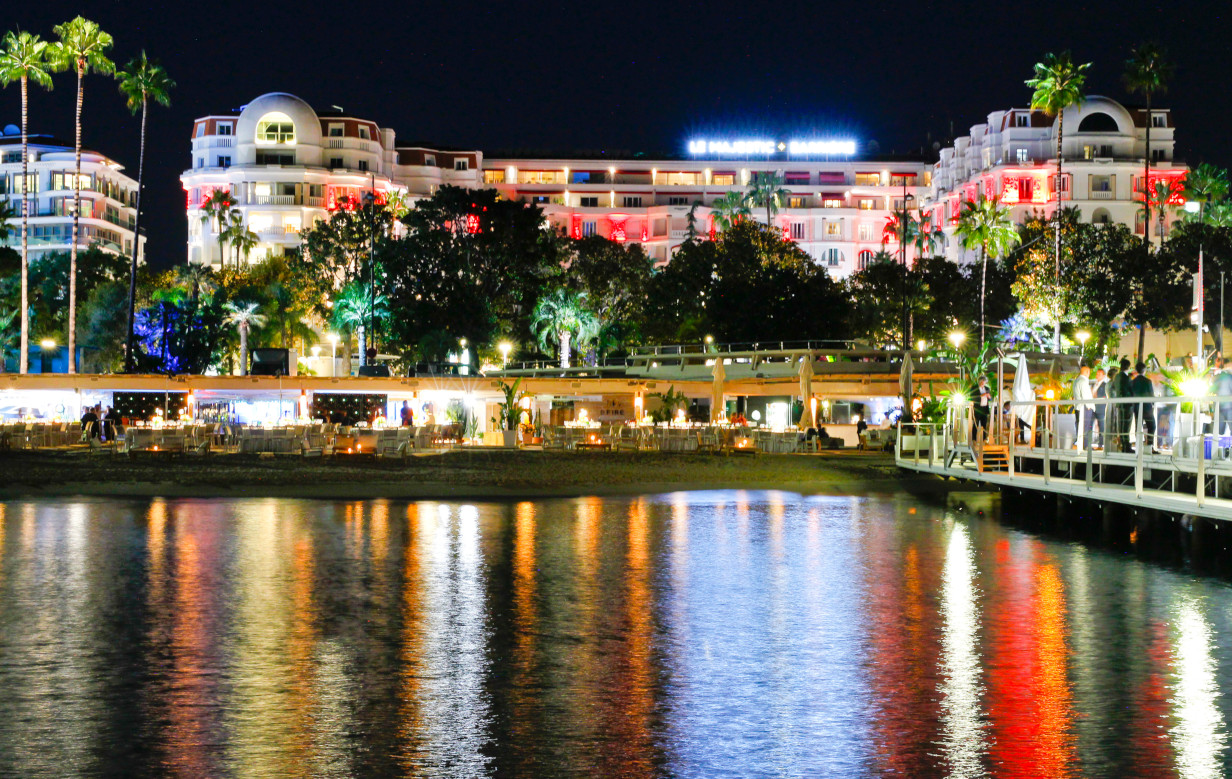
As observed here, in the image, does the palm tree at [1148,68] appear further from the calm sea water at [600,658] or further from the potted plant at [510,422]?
the calm sea water at [600,658]

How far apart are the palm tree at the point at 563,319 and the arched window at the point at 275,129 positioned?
42.6m

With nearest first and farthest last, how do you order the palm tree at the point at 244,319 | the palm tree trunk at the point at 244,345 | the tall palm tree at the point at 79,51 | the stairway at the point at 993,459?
the stairway at the point at 993,459, the tall palm tree at the point at 79,51, the palm tree trunk at the point at 244,345, the palm tree at the point at 244,319

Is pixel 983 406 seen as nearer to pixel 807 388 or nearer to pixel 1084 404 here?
pixel 1084 404

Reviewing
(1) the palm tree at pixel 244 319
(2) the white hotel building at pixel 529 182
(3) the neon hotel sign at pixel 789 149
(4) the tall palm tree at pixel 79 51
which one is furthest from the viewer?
(3) the neon hotel sign at pixel 789 149

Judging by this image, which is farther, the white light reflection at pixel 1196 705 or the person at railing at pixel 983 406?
the person at railing at pixel 983 406

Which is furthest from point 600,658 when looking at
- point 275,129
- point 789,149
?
point 789,149

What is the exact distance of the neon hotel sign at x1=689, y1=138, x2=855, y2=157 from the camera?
5049 inches

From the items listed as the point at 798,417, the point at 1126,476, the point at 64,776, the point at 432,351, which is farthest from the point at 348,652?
the point at 432,351

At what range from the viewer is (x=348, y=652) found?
991 centimetres

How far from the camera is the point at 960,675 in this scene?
→ 9.19 metres

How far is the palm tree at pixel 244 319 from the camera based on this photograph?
245 feet

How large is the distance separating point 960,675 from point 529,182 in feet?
391

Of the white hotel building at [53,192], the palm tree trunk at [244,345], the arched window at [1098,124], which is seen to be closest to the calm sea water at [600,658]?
the palm tree trunk at [244,345]

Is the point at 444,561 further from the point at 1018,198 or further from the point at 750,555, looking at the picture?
the point at 1018,198
